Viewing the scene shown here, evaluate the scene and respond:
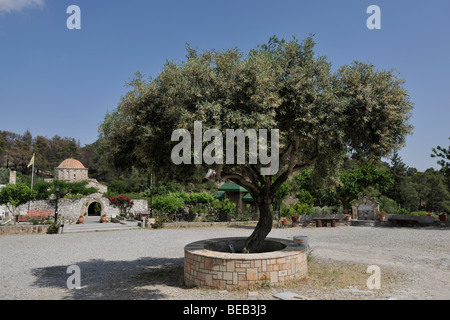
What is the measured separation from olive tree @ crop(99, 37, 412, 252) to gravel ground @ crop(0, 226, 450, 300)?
11.1ft

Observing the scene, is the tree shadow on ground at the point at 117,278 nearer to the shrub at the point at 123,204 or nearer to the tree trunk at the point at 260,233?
the tree trunk at the point at 260,233

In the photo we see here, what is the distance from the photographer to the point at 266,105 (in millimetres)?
7086

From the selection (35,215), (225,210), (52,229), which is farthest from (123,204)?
(225,210)

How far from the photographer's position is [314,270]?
375 inches

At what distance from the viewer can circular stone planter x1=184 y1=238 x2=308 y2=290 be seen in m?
7.44

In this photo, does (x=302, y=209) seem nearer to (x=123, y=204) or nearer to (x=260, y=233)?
(x=123, y=204)

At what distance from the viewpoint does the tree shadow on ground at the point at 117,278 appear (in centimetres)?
741

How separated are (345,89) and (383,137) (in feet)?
5.56

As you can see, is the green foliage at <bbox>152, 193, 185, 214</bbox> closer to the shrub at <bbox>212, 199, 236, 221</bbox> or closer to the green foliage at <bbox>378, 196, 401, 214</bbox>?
the shrub at <bbox>212, 199, 236, 221</bbox>

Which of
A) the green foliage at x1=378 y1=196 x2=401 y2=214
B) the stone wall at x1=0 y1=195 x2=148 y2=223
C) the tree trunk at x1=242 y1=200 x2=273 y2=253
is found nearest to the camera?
the tree trunk at x1=242 y1=200 x2=273 y2=253

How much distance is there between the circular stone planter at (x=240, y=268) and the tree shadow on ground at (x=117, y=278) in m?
0.77

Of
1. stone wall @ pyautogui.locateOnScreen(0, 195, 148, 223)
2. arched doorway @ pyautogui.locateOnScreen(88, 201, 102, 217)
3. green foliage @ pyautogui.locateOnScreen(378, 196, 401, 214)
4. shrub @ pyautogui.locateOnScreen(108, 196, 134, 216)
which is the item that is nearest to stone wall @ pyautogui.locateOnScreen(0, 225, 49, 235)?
stone wall @ pyautogui.locateOnScreen(0, 195, 148, 223)

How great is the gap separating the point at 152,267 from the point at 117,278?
5.65 feet
